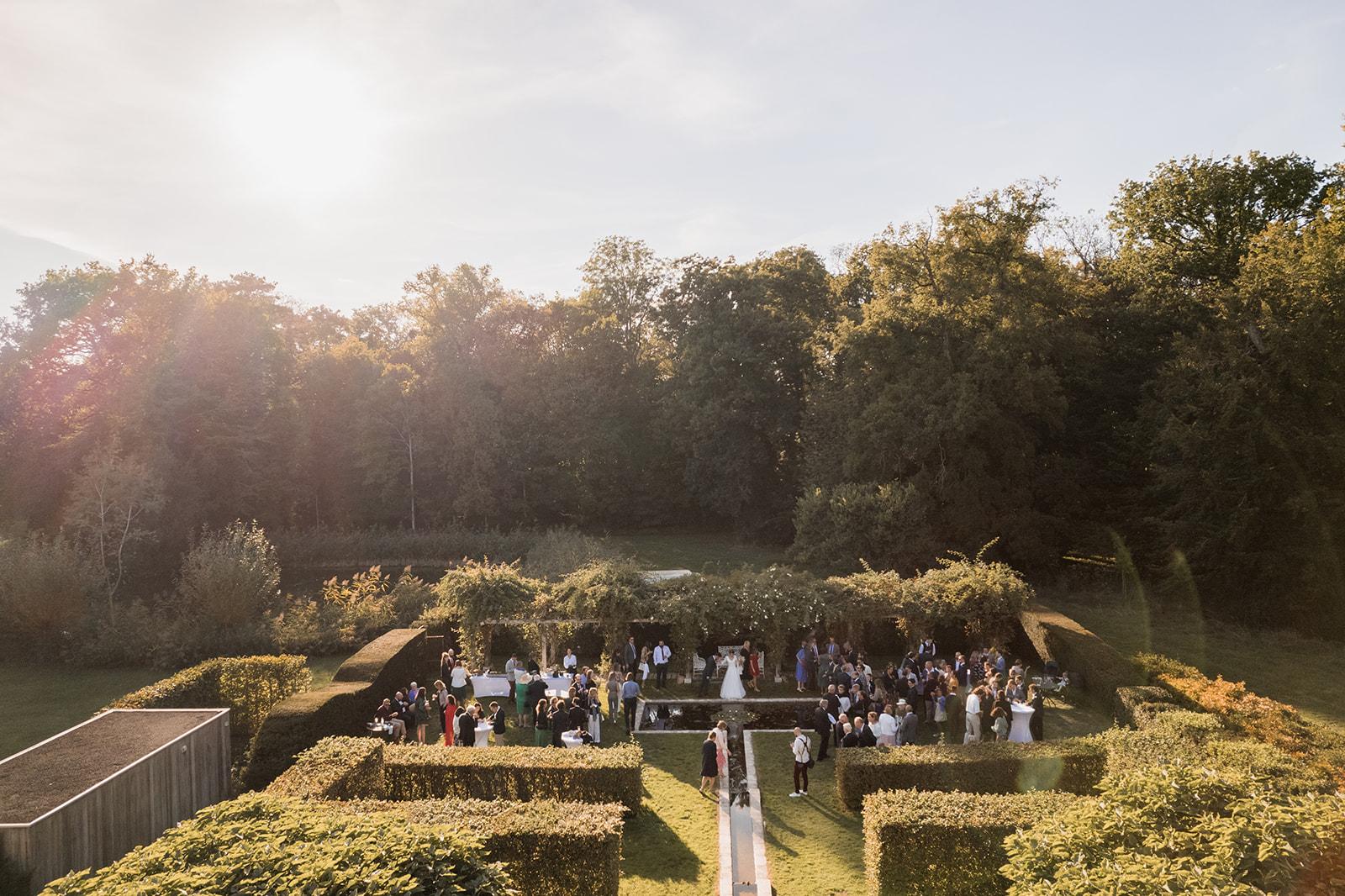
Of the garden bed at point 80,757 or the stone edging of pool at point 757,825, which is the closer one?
the garden bed at point 80,757

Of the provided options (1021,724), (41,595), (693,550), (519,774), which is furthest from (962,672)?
(41,595)

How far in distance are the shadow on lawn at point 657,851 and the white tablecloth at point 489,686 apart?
7803 mm

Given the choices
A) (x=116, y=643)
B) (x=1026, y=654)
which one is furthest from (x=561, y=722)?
(x=116, y=643)

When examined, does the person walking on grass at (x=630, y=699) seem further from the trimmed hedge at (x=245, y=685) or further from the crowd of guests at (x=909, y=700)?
the trimmed hedge at (x=245, y=685)

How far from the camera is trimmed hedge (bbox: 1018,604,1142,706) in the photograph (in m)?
18.3

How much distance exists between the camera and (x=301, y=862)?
21.8ft

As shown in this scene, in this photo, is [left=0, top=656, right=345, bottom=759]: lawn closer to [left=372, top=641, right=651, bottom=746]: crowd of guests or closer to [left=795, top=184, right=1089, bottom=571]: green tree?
[left=372, top=641, right=651, bottom=746]: crowd of guests

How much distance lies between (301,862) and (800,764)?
9040 millimetres

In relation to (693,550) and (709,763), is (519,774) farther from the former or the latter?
(693,550)

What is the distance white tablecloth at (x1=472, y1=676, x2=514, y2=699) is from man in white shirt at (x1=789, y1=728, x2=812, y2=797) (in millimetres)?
8729

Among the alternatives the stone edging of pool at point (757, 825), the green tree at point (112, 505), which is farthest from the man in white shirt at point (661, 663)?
the green tree at point (112, 505)

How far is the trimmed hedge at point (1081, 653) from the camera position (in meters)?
18.3

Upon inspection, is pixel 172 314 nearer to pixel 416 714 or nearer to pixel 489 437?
pixel 489 437

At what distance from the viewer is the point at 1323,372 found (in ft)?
89.1
